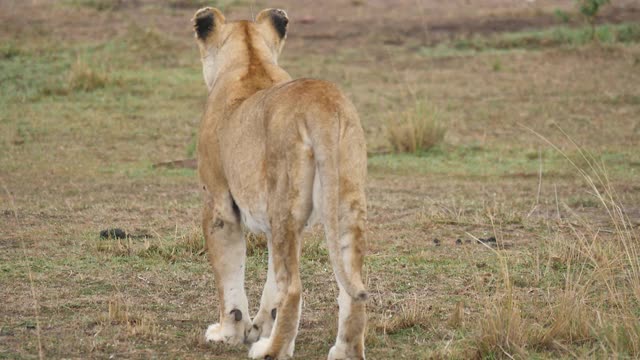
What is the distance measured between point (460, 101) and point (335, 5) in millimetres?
9059

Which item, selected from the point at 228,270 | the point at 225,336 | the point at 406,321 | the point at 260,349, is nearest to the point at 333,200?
the point at 260,349

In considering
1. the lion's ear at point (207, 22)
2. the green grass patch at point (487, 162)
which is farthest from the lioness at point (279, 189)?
the green grass patch at point (487, 162)

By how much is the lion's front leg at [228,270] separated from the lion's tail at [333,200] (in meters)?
0.74

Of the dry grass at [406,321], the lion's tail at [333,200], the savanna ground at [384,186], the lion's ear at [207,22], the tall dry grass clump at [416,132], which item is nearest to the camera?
the lion's tail at [333,200]

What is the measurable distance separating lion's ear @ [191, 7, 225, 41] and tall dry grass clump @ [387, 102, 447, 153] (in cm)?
540

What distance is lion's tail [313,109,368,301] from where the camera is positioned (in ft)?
14.1

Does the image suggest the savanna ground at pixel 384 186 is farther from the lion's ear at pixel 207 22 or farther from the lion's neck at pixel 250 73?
the lion's ear at pixel 207 22

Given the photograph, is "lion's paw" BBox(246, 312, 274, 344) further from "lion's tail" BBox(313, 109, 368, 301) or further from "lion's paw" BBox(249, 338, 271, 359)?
"lion's tail" BBox(313, 109, 368, 301)

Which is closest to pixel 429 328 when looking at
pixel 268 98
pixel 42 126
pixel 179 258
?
pixel 268 98

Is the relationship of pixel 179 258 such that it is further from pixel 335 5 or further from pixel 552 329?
pixel 335 5

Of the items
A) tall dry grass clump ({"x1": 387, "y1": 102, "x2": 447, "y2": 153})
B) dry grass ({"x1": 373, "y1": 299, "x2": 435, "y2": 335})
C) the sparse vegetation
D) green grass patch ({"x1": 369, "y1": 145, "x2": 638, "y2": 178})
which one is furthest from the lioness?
the sparse vegetation

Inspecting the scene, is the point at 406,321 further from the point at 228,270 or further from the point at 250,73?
the point at 250,73

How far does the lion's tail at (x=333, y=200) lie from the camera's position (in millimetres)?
4289

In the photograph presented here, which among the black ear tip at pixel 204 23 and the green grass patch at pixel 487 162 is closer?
the black ear tip at pixel 204 23
